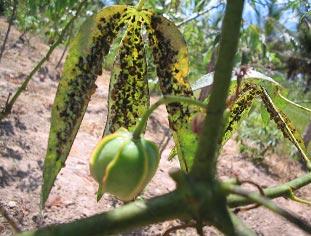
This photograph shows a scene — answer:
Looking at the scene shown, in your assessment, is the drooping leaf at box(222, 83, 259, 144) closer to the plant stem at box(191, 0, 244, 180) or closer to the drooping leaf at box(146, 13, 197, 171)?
the drooping leaf at box(146, 13, 197, 171)

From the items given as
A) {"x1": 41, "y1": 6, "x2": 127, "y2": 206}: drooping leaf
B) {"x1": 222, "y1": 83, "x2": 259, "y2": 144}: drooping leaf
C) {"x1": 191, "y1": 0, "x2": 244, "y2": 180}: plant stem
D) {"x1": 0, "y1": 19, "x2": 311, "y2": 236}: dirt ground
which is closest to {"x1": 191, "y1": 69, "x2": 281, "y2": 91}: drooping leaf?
{"x1": 222, "y1": 83, "x2": 259, "y2": 144}: drooping leaf

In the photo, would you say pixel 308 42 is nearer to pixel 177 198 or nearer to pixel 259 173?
pixel 259 173

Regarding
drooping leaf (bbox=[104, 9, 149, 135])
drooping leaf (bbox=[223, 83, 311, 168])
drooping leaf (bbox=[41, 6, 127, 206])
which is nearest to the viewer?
drooping leaf (bbox=[41, 6, 127, 206])

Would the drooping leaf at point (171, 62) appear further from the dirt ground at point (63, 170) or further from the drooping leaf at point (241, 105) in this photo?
the dirt ground at point (63, 170)

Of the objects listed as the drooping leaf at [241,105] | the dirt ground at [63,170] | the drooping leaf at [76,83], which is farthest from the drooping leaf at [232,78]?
the dirt ground at [63,170]

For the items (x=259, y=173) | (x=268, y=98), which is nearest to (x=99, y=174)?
(x=268, y=98)

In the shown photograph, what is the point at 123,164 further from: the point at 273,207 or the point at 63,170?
the point at 63,170

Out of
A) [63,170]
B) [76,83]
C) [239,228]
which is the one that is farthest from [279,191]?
[63,170]
